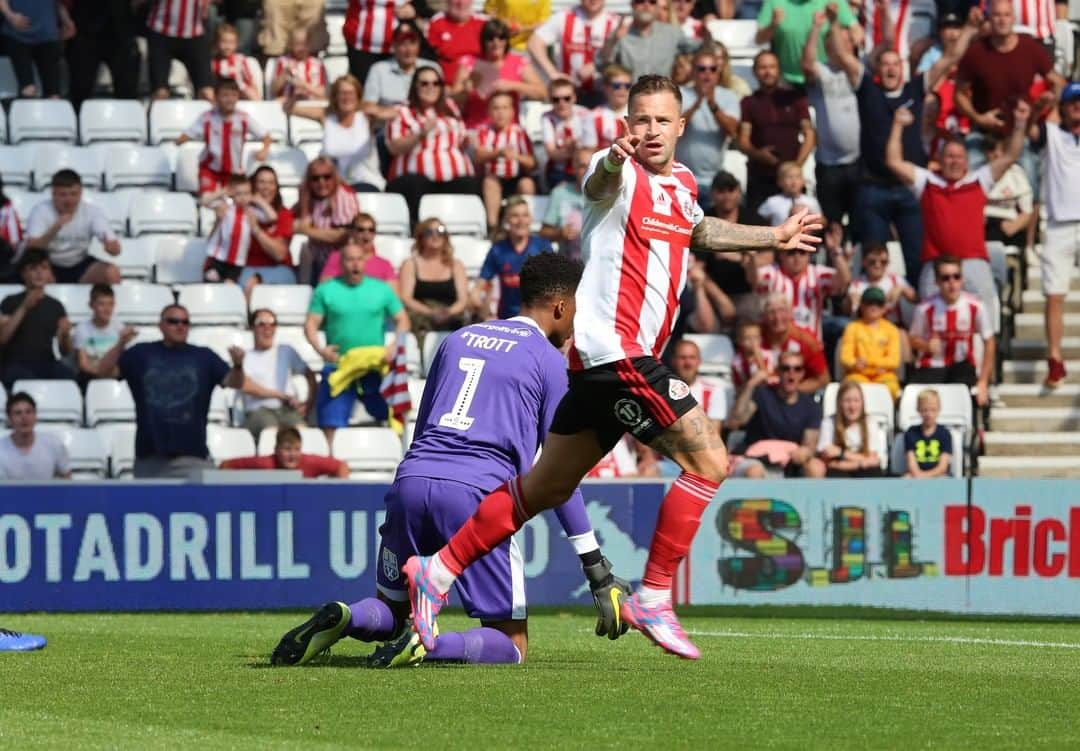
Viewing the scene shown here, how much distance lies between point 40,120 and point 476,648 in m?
11.4

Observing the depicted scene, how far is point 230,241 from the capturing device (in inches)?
675

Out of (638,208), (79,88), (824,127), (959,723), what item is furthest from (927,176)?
(959,723)

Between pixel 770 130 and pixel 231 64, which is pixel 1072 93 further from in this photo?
pixel 231 64

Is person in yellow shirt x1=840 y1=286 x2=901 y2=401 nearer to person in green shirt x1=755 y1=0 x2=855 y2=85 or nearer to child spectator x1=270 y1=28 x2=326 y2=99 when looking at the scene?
person in green shirt x1=755 y1=0 x2=855 y2=85

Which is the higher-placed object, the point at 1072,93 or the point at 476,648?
the point at 1072,93

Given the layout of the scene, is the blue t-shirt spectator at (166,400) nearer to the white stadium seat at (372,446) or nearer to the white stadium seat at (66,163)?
the white stadium seat at (372,446)

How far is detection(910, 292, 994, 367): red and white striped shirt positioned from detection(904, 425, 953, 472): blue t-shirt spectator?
4.39 feet

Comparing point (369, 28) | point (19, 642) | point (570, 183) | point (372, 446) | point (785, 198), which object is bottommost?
point (372, 446)

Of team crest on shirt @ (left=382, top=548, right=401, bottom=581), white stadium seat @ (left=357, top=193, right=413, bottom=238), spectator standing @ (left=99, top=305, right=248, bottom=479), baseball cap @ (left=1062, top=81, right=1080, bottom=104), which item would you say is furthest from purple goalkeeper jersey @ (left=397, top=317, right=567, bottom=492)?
baseball cap @ (left=1062, top=81, right=1080, bottom=104)

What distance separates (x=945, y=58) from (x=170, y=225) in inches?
287

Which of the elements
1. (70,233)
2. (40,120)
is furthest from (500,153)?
(40,120)

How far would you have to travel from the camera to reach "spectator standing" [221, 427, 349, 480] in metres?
15.0

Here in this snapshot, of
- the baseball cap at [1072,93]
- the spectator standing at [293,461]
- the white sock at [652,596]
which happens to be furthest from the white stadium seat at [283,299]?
the white sock at [652,596]

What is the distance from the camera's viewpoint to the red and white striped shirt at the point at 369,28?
18719 mm
